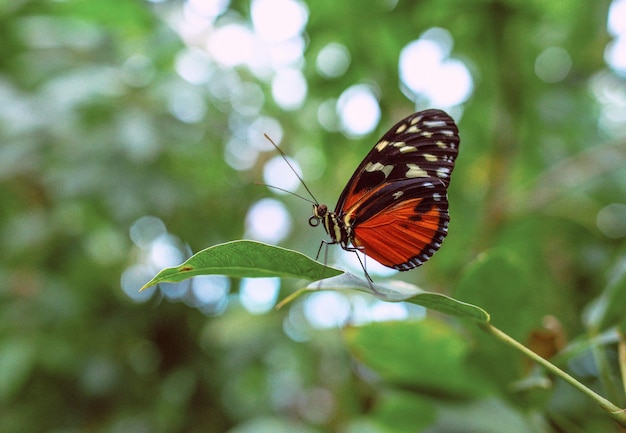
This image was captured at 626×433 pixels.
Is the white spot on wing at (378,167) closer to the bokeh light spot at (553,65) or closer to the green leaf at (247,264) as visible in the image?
the green leaf at (247,264)

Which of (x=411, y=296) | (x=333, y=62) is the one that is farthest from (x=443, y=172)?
(x=333, y=62)

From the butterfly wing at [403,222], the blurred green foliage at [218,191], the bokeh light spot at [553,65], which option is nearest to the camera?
the butterfly wing at [403,222]

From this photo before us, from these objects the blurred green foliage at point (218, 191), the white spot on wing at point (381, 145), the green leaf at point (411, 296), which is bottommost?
Answer: the blurred green foliage at point (218, 191)

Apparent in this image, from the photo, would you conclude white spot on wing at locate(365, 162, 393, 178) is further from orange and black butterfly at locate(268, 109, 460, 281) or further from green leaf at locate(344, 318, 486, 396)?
green leaf at locate(344, 318, 486, 396)

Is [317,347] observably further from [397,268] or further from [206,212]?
[397,268]

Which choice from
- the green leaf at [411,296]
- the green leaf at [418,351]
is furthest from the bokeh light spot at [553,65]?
the green leaf at [411,296]

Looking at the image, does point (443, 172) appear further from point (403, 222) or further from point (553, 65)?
point (553, 65)

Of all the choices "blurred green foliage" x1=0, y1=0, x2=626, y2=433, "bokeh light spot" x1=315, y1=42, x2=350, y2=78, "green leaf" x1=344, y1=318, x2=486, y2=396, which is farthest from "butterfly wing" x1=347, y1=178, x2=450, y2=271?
"bokeh light spot" x1=315, y1=42, x2=350, y2=78
